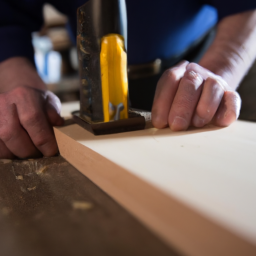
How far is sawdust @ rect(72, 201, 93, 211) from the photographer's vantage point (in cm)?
37

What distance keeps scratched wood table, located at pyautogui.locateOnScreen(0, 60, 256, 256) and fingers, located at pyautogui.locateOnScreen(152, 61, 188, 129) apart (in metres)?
0.22

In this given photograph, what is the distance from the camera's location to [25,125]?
1.91 ft

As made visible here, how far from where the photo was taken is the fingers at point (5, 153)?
1.99ft

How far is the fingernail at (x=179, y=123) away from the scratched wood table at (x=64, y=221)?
0.22 metres

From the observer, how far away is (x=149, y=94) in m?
1.15

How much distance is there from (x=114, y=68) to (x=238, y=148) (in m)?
0.29

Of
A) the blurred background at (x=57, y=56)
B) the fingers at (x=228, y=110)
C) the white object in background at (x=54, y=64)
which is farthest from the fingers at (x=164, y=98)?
the white object in background at (x=54, y=64)

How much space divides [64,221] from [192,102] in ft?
1.20

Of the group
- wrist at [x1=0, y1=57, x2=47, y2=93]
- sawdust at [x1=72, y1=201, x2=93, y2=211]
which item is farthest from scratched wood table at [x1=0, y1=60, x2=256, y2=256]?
Result: wrist at [x1=0, y1=57, x2=47, y2=93]

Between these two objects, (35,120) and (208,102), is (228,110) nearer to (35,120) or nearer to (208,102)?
(208,102)

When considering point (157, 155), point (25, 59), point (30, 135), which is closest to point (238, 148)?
point (157, 155)

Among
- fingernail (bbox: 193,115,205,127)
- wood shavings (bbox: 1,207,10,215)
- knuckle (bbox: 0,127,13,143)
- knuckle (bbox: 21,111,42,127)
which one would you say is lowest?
wood shavings (bbox: 1,207,10,215)

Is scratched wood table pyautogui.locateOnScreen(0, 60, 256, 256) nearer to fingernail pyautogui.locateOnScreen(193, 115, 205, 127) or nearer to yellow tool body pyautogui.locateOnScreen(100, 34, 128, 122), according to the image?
yellow tool body pyautogui.locateOnScreen(100, 34, 128, 122)

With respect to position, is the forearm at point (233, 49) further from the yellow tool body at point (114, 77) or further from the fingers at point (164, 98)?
the yellow tool body at point (114, 77)
